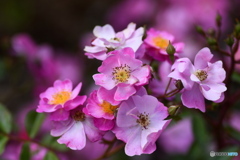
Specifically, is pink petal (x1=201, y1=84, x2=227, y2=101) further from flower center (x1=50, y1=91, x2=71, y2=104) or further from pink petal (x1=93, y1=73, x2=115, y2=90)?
flower center (x1=50, y1=91, x2=71, y2=104)

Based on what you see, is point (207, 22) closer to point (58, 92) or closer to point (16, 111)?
point (16, 111)

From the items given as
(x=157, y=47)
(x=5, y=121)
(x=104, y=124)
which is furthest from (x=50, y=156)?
(x=157, y=47)

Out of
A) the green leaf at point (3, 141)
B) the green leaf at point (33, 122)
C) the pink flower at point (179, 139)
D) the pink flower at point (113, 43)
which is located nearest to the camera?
the pink flower at point (113, 43)

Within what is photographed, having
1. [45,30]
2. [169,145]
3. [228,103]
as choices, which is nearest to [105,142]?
[228,103]

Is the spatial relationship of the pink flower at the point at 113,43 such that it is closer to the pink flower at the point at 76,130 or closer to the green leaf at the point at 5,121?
the pink flower at the point at 76,130

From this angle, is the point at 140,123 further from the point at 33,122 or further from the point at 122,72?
the point at 33,122

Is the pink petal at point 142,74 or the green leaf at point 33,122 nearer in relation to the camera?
the pink petal at point 142,74

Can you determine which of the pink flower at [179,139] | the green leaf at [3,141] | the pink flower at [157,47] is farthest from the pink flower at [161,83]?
the pink flower at [179,139]
